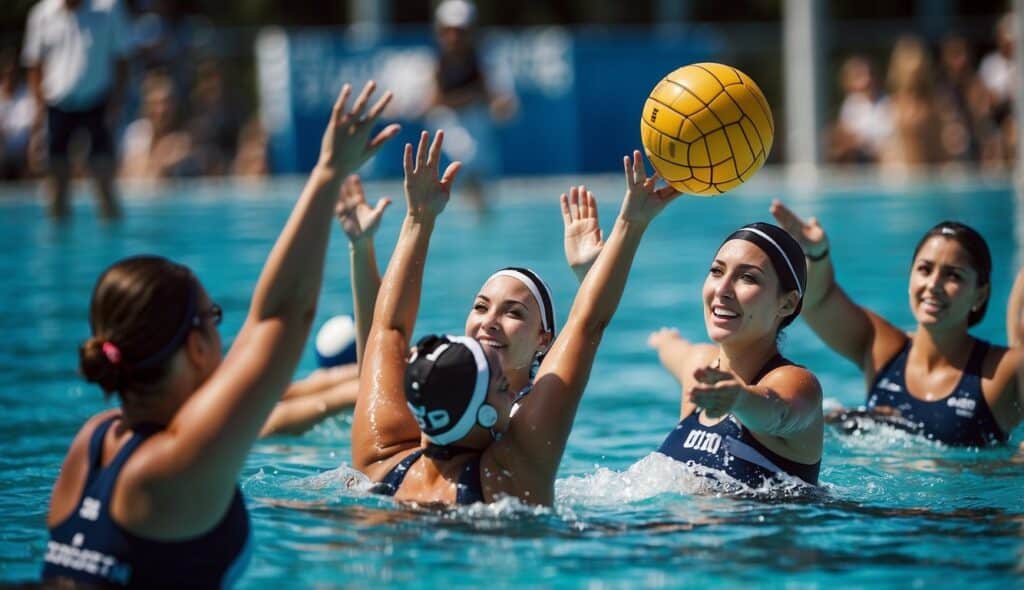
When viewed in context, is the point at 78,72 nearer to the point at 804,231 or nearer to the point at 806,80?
the point at 804,231

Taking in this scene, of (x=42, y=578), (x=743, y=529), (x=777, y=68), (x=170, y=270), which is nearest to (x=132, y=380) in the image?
(x=170, y=270)

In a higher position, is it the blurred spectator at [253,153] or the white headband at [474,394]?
the blurred spectator at [253,153]

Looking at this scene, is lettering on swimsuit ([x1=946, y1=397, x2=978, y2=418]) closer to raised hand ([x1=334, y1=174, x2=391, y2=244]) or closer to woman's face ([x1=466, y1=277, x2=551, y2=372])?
woman's face ([x1=466, y1=277, x2=551, y2=372])

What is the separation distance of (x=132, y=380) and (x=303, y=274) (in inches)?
20.0

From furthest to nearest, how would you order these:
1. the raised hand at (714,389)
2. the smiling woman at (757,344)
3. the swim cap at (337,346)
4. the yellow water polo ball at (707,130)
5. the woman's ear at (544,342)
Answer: the swim cap at (337,346) < the yellow water polo ball at (707,130) < the woman's ear at (544,342) < the smiling woman at (757,344) < the raised hand at (714,389)

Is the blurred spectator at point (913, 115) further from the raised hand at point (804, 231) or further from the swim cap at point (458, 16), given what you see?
the raised hand at point (804, 231)

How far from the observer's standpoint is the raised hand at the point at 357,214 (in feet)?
19.0

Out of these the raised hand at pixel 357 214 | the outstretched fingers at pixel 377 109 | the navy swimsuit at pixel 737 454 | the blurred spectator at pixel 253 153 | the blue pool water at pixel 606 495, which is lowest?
the blue pool water at pixel 606 495

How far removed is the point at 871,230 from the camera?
53.1 ft

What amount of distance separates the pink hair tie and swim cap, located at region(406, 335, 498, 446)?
1.09m

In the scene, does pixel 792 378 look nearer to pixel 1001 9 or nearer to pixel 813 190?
pixel 813 190

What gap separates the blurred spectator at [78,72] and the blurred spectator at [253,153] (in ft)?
23.4

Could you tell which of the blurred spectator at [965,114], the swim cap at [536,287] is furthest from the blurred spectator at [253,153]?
the swim cap at [536,287]

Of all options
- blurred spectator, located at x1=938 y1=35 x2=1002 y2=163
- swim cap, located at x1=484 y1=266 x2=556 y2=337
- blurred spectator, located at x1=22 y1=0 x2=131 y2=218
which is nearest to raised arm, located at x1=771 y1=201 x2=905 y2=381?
swim cap, located at x1=484 y1=266 x2=556 y2=337
